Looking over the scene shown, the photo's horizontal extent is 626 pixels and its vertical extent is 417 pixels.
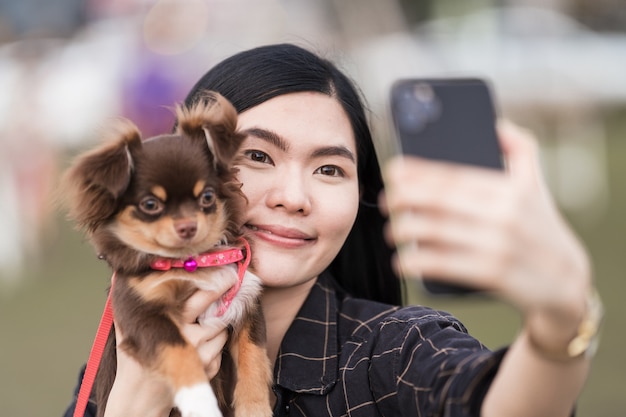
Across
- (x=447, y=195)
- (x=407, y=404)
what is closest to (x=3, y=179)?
(x=407, y=404)

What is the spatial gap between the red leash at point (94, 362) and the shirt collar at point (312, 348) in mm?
429

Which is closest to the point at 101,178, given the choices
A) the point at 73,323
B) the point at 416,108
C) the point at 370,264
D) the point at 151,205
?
the point at 151,205

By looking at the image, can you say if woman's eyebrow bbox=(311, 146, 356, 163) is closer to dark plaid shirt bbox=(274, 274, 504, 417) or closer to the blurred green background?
dark plaid shirt bbox=(274, 274, 504, 417)

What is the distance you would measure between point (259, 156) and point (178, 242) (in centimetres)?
36

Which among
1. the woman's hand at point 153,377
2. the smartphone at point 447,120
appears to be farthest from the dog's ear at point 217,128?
the smartphone at point 447,120

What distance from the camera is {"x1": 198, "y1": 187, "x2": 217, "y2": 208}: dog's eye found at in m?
2.00

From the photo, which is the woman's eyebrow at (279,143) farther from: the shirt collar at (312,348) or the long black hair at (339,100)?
the shirt collar at (312,348)

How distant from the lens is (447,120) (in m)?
1.28

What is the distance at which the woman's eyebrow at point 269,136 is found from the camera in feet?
7.06

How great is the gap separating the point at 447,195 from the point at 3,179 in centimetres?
884

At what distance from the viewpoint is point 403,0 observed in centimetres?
1847

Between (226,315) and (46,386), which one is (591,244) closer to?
(46,386)

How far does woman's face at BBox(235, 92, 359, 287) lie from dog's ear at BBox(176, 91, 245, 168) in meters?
0.11

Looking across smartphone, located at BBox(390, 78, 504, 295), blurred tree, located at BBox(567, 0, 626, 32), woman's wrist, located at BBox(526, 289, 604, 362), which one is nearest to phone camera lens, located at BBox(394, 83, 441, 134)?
smartphone, located at BBox(390, 78, 504, 295)
